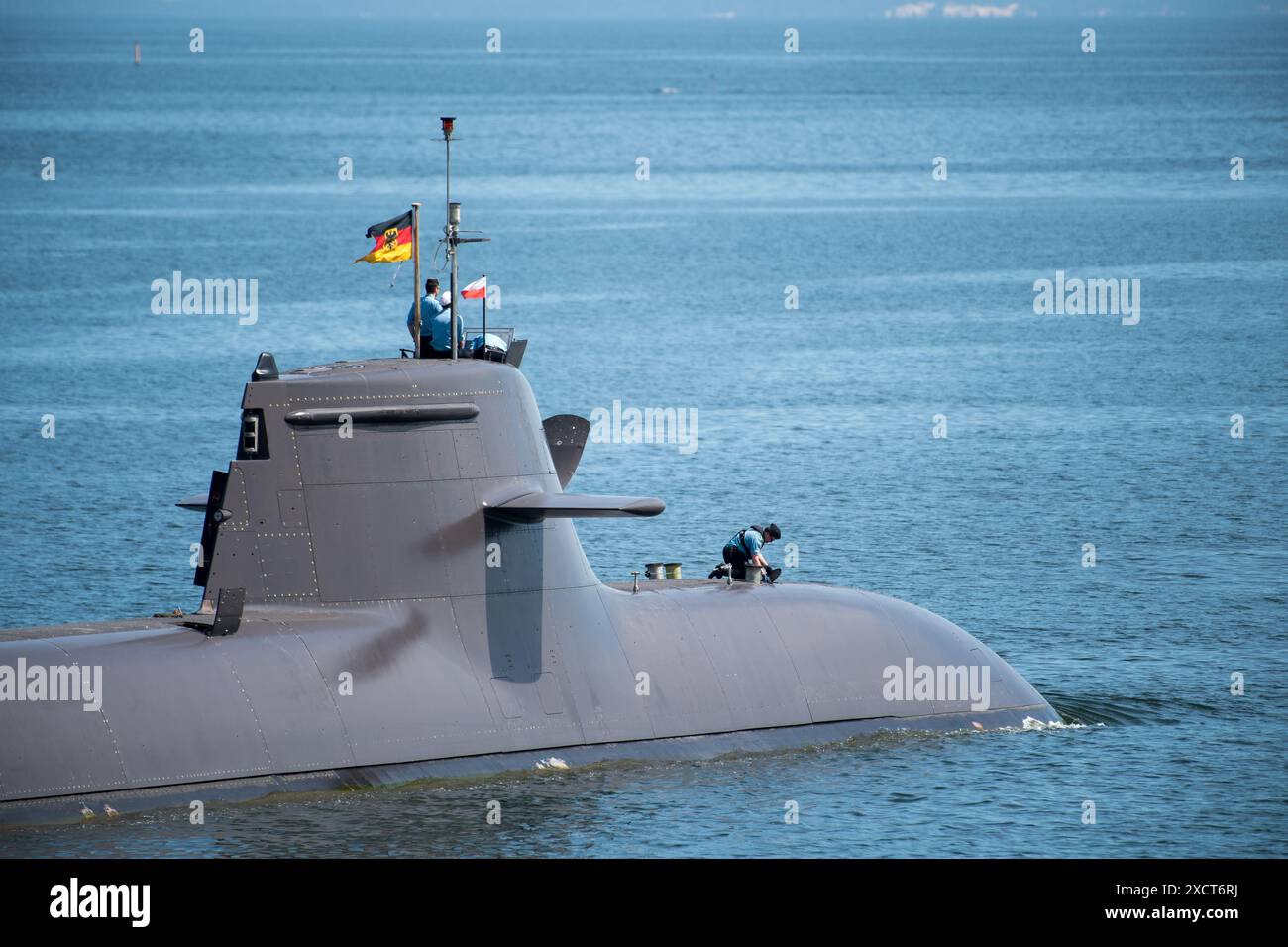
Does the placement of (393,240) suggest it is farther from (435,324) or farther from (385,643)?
(385,643)

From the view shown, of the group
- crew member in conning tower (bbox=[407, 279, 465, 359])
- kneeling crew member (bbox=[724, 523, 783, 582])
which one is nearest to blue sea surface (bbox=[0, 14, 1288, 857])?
kneeling crew member (bbox=[724, 523, 783, 582])

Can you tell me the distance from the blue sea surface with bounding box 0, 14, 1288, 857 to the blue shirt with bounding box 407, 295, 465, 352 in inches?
272

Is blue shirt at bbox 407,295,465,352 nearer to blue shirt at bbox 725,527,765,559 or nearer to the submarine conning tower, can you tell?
the submarine conning tower

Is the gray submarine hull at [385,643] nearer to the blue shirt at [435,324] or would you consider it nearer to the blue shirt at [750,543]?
the blue shirt at [435,324]

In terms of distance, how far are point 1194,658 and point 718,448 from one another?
25669 millimetres

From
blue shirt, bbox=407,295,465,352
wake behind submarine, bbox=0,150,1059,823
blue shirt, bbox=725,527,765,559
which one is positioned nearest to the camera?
wake behind submarine, bbox=0,150,1059,823

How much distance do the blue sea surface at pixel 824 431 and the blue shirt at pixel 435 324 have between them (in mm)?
6907

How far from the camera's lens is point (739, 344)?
8756 centimetres

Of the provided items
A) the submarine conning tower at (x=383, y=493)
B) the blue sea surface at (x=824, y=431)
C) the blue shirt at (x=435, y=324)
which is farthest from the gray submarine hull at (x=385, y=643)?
the blue shirt at (x=435, y=324)

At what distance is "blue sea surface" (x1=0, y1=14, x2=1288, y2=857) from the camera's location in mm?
30703

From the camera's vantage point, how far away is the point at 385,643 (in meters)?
30.0

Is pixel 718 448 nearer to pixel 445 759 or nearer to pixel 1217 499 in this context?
pixel 1217 499

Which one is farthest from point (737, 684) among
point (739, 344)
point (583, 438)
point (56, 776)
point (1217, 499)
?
point (739, 344)

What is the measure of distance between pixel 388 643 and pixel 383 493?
212cm
